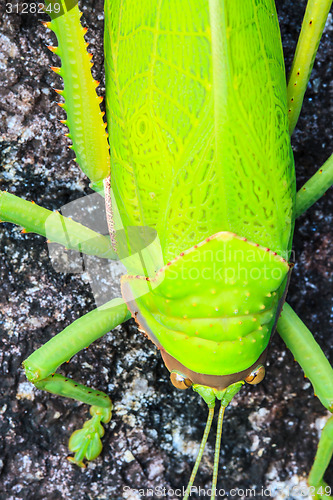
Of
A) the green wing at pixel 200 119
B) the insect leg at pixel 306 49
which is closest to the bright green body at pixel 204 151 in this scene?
the green wing at pixel 200 119

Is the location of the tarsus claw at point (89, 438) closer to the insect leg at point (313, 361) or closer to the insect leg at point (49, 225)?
A: the insect leg at point (49, 225)

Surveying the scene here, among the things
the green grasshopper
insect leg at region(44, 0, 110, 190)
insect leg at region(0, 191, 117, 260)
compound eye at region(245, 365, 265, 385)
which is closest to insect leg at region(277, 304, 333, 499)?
the green grasshopper

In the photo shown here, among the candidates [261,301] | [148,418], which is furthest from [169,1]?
[148,418]

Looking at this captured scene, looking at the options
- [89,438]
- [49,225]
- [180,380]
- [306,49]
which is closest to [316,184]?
[306,49]

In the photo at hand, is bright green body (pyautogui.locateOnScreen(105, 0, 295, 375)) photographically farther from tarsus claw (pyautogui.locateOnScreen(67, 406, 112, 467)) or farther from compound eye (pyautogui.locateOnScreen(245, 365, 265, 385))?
tarsus claw (pyautogui.locateOnScreen(67, 406, 112, 467))
